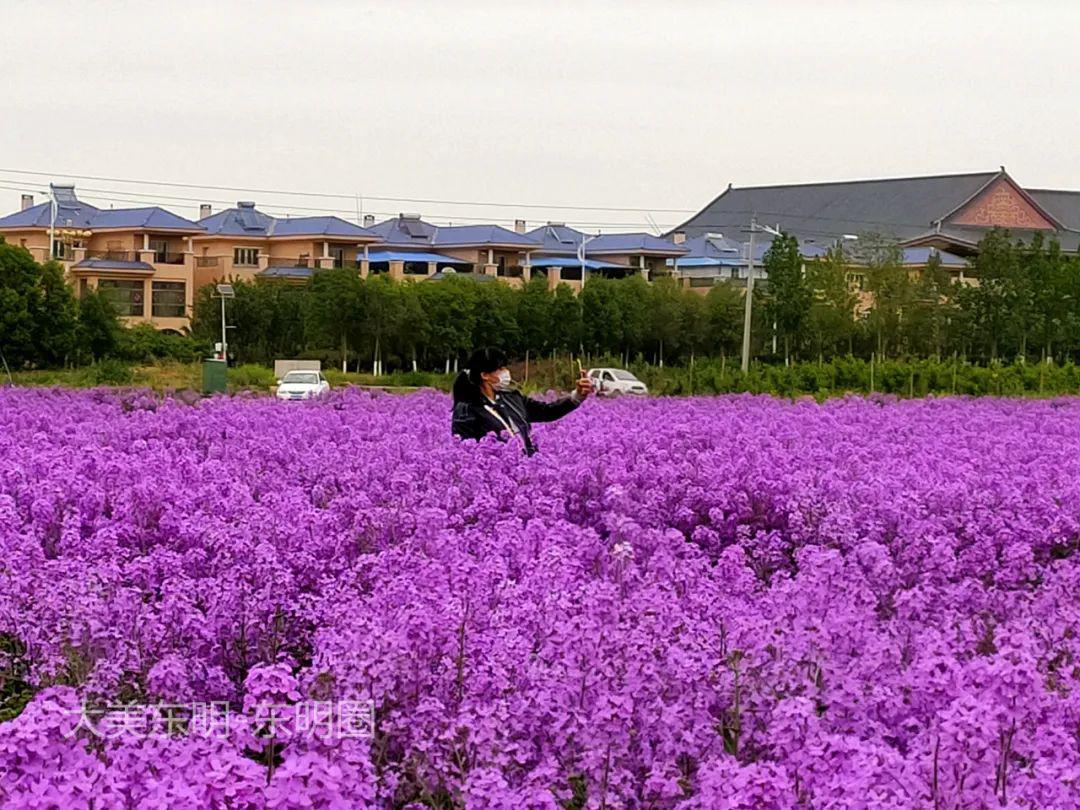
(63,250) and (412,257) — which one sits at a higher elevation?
(412,257)

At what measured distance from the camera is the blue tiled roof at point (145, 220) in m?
66.9

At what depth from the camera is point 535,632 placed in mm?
4422

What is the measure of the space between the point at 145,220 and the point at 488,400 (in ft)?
199

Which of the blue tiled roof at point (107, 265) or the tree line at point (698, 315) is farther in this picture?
the blue tiled roof at point (107, 265)

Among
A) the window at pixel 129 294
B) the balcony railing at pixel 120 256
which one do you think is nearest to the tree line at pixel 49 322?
the window at pixel 129 294

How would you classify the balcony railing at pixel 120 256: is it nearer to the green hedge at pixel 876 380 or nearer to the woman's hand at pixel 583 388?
the green hedge at pixel 876 380

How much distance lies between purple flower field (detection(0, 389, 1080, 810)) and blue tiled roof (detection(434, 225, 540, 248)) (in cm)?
6636

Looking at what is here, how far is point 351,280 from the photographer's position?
1964 inches

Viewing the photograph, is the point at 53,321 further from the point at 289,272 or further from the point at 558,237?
the point at 558,237

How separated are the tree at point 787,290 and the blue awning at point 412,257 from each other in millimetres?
29239

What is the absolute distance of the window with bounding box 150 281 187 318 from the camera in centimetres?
6650

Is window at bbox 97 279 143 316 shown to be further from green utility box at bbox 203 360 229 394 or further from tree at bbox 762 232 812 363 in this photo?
green utility box at bbox 203 360 229 394

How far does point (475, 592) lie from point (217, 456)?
4793 mm

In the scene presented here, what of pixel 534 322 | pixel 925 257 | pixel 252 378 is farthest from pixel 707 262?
pixel 252 378
